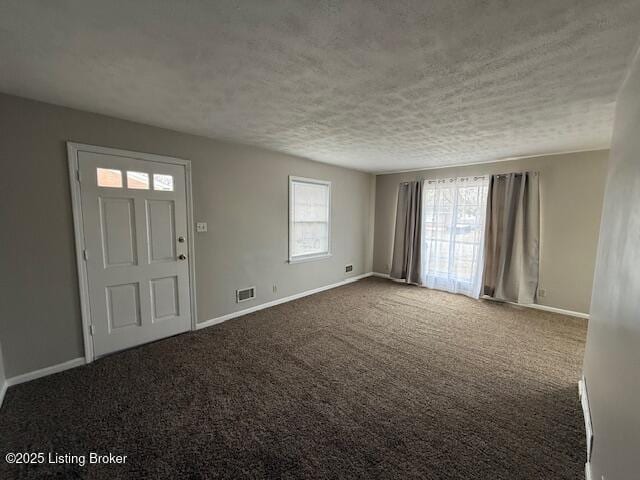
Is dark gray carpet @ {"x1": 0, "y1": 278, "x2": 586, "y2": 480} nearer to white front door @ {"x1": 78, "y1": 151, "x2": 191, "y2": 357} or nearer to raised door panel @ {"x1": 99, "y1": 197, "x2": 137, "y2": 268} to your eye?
white front door @ {"x1": 78, "y1": 151, "x2": 191, "y2": 357}

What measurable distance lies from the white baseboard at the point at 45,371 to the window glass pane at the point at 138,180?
172 cm

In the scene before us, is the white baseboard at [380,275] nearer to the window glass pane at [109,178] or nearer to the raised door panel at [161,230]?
the raised door panel at [161,230]

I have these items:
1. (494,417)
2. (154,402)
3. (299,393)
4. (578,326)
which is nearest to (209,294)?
(154,402)

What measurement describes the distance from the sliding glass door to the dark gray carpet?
1545 mm

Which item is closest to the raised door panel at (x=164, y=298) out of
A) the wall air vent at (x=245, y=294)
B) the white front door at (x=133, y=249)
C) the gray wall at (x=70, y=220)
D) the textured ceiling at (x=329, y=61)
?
the white front door at (x=133, y=249)

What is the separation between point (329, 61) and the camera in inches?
62.2

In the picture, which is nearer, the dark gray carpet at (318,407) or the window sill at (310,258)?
the dark gray carpet at (318,407)

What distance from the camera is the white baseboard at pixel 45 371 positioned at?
7.18 feet

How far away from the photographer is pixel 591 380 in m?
1.83

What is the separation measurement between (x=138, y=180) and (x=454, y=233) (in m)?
4.81

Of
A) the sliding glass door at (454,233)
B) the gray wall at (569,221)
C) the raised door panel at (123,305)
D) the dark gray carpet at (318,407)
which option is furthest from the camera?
the sliding glass door at (454,233)

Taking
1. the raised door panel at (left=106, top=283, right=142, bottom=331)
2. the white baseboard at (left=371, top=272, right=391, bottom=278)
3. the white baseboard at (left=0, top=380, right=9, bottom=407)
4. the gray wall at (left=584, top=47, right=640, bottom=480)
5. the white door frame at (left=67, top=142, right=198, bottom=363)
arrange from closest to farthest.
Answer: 1. the gray wall at (left=584, top=47, right=640, bottom=480)
2. the white baseboard at (left=0, top=380, right=9, bottom=407)
3. the white door frame at (left=67, top=142, right=198, bottom=363)
4. the raised door panel at (left=106, top=283, right=142, bottom=331)
5. the white baseboard at (left=371, top=272, right=391, bottom=278)

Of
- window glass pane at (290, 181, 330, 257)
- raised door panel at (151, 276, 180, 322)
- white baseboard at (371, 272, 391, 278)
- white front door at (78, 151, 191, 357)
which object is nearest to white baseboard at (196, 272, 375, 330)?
white front door at (78, 151, 191, 357)

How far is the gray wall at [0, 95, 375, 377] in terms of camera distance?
7.01 ft
